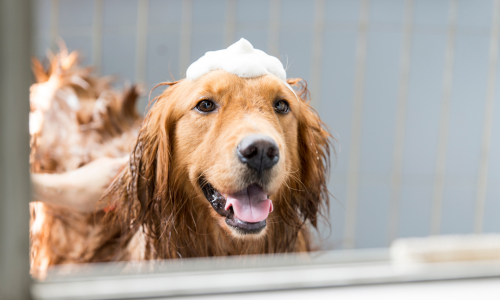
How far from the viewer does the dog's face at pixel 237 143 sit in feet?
3.58

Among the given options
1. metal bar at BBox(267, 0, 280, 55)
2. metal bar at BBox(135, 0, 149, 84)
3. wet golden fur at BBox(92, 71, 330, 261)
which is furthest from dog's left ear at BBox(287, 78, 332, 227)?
metal bar at BBox(135, 0, 149, 84)

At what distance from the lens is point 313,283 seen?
79cm

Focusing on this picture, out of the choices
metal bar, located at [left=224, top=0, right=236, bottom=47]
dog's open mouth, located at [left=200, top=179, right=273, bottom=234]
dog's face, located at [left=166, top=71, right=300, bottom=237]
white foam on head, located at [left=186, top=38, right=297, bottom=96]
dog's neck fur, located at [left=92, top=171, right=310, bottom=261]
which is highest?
metal bar, located at [left=224, top=0, right=236, bottom=47]

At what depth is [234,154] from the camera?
109 centimetres

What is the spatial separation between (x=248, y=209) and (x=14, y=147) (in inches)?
25.5

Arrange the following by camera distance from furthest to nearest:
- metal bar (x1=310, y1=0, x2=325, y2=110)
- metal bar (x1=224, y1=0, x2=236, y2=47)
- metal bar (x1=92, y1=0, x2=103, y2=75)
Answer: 1. metal bar (x1=92, y1=0, x2=103, y2=75)
2. metal bar (x1=310, y1=0, x2=325, y2=110)
3. metal bar (x1=224, y1=0, x2=236, y2=47)

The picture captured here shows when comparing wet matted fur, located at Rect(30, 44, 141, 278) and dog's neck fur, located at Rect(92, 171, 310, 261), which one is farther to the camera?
wet matted fur, located at Rect(30, 44, 141, 278)

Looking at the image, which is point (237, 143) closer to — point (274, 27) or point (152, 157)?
point (152, 157)

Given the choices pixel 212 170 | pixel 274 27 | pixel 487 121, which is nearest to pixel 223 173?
pixel 212 170

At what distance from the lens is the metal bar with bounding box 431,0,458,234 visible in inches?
73.1

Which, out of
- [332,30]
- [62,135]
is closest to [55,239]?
[62,135]

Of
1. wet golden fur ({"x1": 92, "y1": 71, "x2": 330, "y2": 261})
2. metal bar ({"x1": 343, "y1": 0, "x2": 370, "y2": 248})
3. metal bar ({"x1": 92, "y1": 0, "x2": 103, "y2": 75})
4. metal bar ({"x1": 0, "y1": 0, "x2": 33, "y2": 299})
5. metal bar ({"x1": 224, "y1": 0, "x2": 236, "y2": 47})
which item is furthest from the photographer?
metal bar ({"x1": 92, "y1": 0, "x2": 103, "y2": 75})

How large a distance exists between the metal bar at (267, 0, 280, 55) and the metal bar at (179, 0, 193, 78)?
28 cm

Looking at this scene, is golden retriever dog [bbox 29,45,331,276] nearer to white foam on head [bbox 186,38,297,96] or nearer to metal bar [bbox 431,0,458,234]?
white foam on head [bbox 186,38,297,96]
